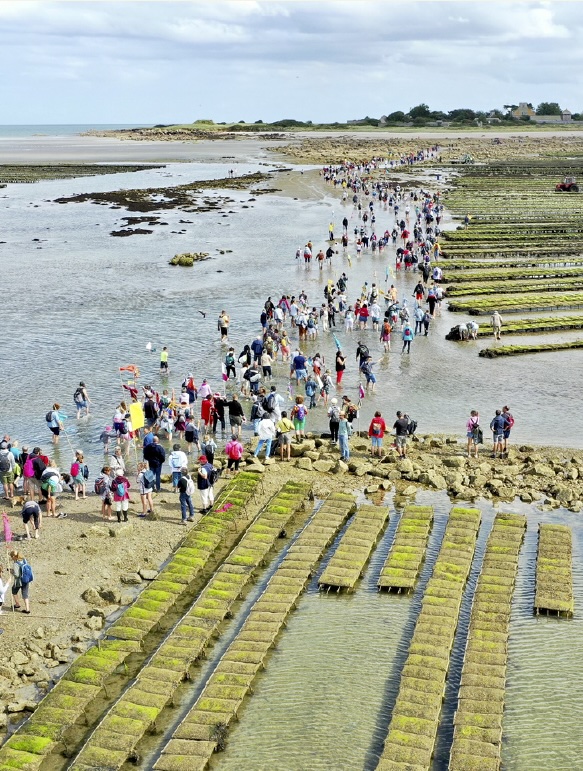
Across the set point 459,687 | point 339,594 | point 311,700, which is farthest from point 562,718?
point 339,594

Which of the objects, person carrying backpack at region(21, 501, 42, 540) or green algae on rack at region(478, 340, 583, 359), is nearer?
person carrying backpack at region(21, 501, 42, 540)

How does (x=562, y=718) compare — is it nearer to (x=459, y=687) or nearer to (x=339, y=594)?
(x=459, y=687)

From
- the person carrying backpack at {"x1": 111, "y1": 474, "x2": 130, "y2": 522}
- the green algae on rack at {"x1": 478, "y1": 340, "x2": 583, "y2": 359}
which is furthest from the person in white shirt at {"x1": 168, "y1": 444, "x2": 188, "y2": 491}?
the green algae on rack at {"x1": 478, "y1": 340, "x2": 583, "y2": 359}

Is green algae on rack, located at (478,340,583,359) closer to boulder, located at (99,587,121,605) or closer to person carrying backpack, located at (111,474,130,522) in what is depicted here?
person carrying backpack, located at (111,474,130,522)

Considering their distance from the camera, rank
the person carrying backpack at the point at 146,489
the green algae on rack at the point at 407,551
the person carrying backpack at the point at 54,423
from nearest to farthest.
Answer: the green algae on rack at the point at 407,551
the person carrying backpack at the point at 146,489
the person carrying backpack at the point at 54,423

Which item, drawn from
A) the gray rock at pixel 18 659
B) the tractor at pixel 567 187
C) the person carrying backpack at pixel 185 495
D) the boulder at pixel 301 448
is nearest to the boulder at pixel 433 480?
the boulder at pixel 301 448

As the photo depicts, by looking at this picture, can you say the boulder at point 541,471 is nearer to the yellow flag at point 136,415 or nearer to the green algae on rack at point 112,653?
the green algae on rack at point 112,653
